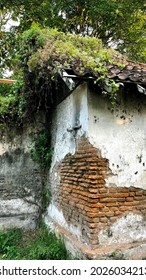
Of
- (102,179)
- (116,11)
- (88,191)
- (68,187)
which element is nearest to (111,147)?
(102,179)

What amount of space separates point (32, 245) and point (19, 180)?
1682 millimetres

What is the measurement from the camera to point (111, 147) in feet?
13.1

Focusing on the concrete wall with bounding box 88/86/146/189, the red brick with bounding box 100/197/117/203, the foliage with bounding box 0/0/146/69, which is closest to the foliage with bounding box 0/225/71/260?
the red brick with bounding box 100/197/117/203

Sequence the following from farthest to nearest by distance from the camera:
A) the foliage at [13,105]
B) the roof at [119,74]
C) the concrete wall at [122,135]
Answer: the foliage at [13,105] < the concrete wall at [122,135] < the roof at [119,74]

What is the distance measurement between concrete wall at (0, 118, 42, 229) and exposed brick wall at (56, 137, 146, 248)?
2236 millimetres

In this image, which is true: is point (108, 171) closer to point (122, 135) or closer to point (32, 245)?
point (122, 135)

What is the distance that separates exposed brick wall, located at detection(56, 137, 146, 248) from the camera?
3.74 metres

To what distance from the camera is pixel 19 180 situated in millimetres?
6328

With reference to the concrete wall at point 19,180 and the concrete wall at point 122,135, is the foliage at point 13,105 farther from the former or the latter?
the concrete wall at point 122,135

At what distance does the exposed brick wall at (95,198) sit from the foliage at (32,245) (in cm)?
72

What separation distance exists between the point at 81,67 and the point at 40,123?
3213mm

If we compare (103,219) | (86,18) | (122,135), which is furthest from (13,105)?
(86,18)

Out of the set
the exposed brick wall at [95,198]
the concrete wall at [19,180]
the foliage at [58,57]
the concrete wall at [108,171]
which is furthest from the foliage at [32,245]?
the foliage at [58,57]

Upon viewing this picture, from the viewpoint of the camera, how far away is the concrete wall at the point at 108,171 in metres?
3.79
